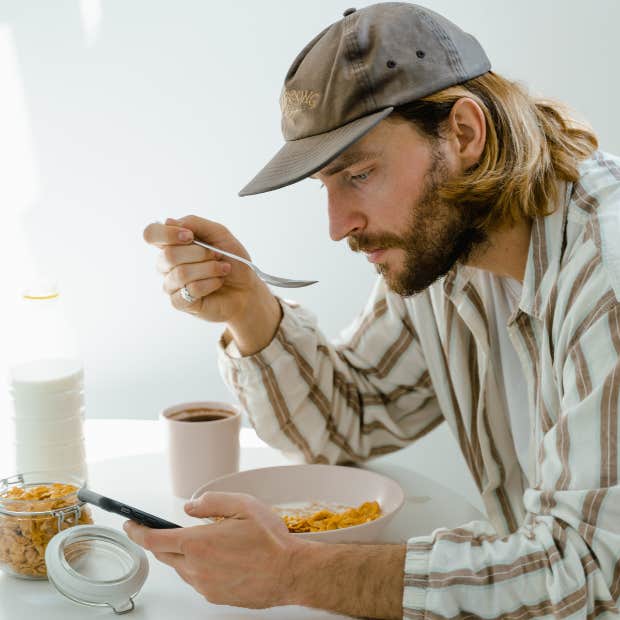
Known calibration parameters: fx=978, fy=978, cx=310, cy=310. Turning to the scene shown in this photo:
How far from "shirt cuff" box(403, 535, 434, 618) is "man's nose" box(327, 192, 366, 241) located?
0.40 meters

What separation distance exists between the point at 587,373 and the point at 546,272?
20cm

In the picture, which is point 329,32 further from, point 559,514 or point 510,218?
point 559,514

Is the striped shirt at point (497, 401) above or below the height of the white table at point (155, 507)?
above

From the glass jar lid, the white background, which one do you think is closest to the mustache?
the glass jar lid

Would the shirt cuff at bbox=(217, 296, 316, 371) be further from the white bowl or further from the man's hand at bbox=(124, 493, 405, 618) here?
the man's hand at bbox=(124, 493, 405, 618)

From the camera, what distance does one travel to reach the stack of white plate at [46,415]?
118 centimetres

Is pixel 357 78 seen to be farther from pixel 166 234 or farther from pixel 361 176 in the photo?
pixel 166 234

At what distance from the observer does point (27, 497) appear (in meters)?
1.02

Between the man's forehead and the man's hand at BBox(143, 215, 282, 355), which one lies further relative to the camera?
the man's hand at BBox(143, 215, 282, 355)

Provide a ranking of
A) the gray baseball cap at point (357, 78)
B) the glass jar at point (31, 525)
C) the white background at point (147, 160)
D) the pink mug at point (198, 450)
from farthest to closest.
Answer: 1. the white background at point (147, 160)
2. the pink mug at point (198, 450)
3. the gray baseball cap at point (357, 78)
4. the glass jar at point (31, 525)

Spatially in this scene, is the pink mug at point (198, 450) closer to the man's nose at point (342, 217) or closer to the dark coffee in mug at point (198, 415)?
the dark coffee in mug at point (198, 415)

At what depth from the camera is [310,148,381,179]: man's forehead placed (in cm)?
112

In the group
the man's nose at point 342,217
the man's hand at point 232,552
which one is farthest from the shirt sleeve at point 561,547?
the man's nose at point 342,217

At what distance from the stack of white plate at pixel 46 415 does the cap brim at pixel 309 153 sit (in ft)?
1.08
